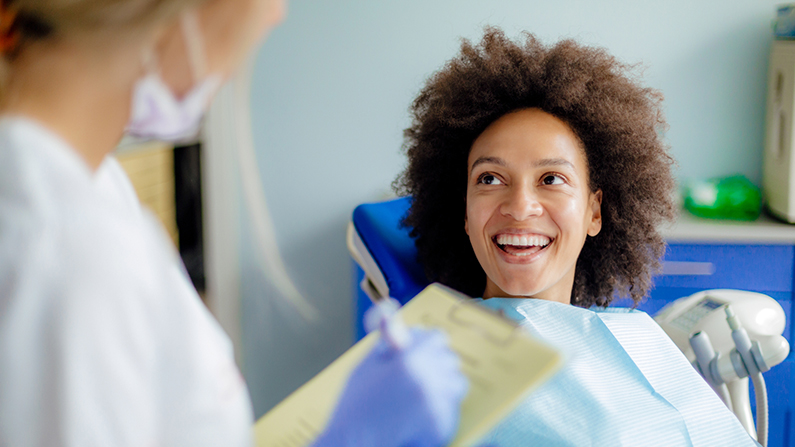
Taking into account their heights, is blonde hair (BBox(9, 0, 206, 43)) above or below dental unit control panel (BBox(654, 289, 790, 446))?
above

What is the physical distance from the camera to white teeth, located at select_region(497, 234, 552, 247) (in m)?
1.16

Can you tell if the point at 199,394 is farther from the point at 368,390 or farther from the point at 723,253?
the point at 723,253

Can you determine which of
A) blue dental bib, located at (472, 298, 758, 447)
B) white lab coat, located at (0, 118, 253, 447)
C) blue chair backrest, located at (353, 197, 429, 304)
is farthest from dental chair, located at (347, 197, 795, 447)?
white lab coat, located at (0, 118, 253, 447)

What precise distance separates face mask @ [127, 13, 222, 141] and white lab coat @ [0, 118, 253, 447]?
83mm

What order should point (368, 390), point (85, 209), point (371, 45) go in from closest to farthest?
point (85, 209) → point (368, 390) → point (371, 45)

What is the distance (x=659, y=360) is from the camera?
1191 millimetres

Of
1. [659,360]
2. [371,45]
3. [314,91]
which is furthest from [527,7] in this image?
[659,360]

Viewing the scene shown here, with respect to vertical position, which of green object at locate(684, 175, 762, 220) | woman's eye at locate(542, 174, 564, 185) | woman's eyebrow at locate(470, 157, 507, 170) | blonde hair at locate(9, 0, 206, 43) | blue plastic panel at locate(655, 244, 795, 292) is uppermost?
blonde hair at locate(9, 0, 206, 43)

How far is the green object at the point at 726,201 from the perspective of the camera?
202 centimetres

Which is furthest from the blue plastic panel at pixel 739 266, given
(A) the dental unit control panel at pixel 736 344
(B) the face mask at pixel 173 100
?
(B) the face mask at pixel 173 100

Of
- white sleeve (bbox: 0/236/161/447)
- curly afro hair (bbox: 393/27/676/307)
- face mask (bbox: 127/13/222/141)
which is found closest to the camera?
white sleeve (bbox: 0/236/161/447)

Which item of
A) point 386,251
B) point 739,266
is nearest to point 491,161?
point 386,251

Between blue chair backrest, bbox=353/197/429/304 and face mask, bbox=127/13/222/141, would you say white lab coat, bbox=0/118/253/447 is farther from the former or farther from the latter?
blue chair backrest, bbox=353/197/429/304

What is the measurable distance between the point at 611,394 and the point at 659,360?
0.20m
